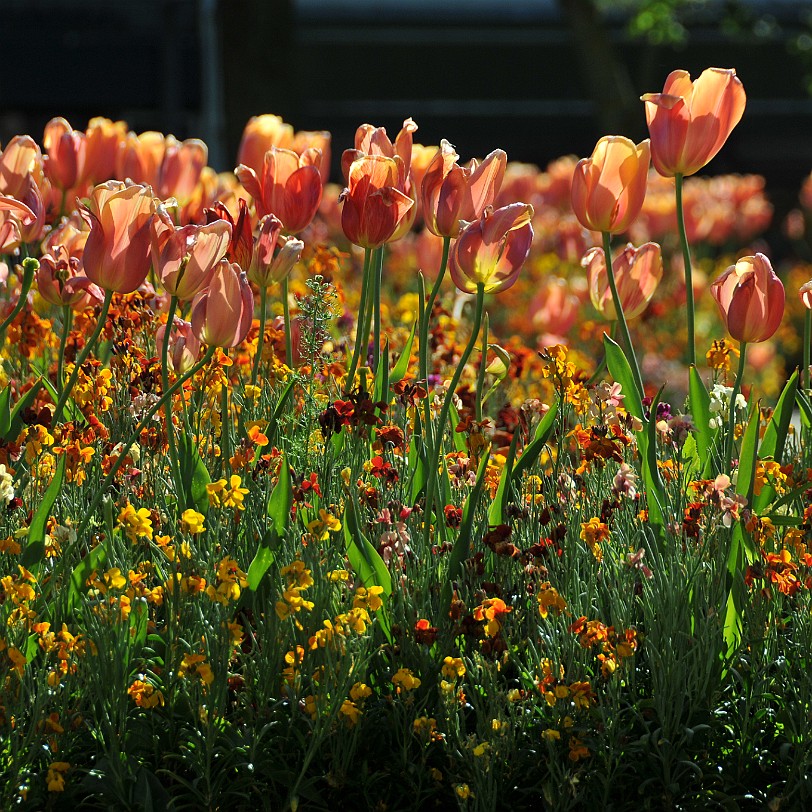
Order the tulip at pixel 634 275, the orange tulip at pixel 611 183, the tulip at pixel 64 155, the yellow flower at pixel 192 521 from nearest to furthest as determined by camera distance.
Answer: the yellow flower at pixel 192 521 < the orange tulip at pixel 611 183 < the tulip at pixel 634 275 < the tulip at pixel 64 155

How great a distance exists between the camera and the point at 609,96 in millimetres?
11758

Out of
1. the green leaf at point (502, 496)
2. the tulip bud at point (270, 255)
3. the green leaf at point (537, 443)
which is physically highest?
the tulip bud at point (270, 255)

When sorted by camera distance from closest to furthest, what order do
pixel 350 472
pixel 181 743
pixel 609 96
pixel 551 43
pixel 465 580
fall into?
pixel 181 743
pixel 465 580
pixel 350 472
pixel 609 96
pixel 551 43

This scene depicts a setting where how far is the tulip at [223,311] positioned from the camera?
2.57m

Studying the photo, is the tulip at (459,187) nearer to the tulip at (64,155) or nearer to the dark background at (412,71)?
the tulip at (64,155)

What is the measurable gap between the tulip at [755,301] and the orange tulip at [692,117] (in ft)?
0.87

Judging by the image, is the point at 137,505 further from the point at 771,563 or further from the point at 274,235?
the point at 771,563

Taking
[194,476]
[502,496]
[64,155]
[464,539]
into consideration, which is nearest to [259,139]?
[64,155]

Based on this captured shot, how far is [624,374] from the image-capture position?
9.56 feet

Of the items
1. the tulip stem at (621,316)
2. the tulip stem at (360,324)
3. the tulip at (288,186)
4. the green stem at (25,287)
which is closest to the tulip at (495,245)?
the tulip stem at (621,316)

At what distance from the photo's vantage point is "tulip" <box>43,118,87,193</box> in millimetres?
3799

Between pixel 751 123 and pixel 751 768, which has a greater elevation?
pixel 751 123

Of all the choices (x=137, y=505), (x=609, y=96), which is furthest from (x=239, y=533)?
(x=609, y=96)

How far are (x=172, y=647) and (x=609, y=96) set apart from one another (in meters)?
10.3
